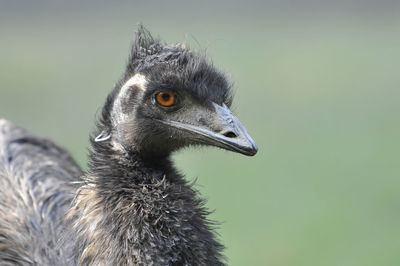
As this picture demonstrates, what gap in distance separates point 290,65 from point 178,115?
7.46 m

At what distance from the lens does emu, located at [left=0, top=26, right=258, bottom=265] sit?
2.35 metres

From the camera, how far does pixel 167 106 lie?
8.20 feet

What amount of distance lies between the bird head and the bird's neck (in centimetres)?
9

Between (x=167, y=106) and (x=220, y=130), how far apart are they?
0.69 ft

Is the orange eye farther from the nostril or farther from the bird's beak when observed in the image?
the nostril

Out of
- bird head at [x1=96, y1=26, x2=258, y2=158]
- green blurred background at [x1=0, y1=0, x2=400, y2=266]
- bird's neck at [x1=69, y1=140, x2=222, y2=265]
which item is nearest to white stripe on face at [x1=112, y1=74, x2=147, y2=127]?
bird head at [x1=96, y1=26, x2=258, y2=158]

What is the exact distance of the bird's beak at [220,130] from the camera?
7.73ft

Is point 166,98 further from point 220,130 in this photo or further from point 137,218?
point 137,218

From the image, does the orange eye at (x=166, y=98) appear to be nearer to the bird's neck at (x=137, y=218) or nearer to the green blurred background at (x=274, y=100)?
the bird's neck at (x=137, y=218)

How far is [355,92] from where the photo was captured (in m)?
8.87

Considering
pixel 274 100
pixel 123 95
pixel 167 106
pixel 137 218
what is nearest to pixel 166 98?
pixel 167 106

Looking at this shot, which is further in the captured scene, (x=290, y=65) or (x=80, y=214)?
(x=290, y=65)

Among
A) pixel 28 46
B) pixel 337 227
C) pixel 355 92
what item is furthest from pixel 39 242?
pixel 28 46

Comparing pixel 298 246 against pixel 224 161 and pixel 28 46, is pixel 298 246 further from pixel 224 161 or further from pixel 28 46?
pixel 28 46
